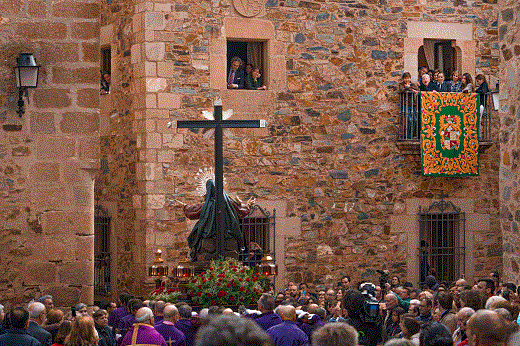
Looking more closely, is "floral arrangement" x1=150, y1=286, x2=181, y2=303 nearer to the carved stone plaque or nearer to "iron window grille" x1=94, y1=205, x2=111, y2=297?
"iron window grille" x1=94, y1=205, x2=111, y2=297

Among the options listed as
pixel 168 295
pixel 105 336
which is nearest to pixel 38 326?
pixel 105 336

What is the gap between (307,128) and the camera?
15242 mm

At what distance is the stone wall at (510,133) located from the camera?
898 centimetres

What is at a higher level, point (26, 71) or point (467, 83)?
point (467, 83)

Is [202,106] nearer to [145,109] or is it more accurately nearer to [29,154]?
[145,109]

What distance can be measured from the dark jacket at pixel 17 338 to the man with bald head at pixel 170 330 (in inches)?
47.1

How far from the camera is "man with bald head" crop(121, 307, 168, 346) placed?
6.86 m

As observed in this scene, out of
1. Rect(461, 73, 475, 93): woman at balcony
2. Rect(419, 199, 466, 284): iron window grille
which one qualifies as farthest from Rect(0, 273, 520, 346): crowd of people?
Rect(461, 73, 475, 93): woman at balcony

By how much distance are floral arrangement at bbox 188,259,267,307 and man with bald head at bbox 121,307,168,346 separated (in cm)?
296

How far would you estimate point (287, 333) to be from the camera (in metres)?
6.97

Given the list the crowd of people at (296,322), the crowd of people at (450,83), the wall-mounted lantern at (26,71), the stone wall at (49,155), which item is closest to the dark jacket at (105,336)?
the crowd of people at (296,322)

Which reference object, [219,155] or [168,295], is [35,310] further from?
[219,155]

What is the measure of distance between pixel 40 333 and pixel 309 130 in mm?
8659

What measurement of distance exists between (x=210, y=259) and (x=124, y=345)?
4.13 metres
